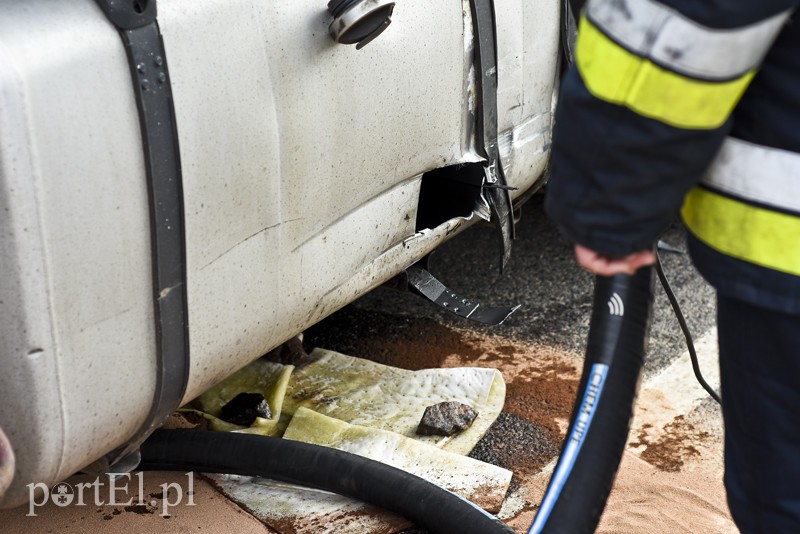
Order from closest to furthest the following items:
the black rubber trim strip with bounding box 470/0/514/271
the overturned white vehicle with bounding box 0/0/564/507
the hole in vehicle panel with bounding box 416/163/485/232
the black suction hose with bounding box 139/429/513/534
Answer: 1. the overturned white vehicle with bounding box 0/0/564/507
2. the black suction hose with bounding box 139/429/513/534
3. the black rubber trim strip with bounding box 470/0/514/271
4. the hole in vehicle panel with bounding box 416/163/485/232

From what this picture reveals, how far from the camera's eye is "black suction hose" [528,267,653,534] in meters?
1.60

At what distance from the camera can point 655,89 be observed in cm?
116

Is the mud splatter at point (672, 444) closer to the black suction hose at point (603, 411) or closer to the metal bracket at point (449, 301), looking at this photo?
the metal bracket at point (449, 301)

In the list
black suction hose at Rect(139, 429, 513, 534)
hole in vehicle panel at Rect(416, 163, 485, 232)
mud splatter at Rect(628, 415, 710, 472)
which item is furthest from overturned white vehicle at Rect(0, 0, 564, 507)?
mud splatter at Rect(628, 415, 710, 472)

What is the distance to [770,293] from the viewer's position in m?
1.30

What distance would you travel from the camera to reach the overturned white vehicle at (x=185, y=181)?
5.16 ft

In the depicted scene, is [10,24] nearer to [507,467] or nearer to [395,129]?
[395,129]

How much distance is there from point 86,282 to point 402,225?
101 cm

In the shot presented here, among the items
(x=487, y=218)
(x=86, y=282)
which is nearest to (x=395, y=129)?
(x=487, y=218)

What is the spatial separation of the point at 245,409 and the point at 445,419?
0.55m

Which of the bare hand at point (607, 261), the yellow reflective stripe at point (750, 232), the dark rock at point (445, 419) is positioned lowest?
the dark rock at point (445, 419)

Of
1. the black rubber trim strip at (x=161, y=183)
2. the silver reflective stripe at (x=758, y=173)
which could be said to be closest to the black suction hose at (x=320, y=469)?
the black rubber trim strip at (x=161, y=183)

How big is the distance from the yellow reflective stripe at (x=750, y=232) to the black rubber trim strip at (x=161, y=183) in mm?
904

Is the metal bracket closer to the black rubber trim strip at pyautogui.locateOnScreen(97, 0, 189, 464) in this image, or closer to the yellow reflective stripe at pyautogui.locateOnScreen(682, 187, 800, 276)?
the black rubber trim strip at pyautogui.locateOnScreen(97, 0, 189, 464)
